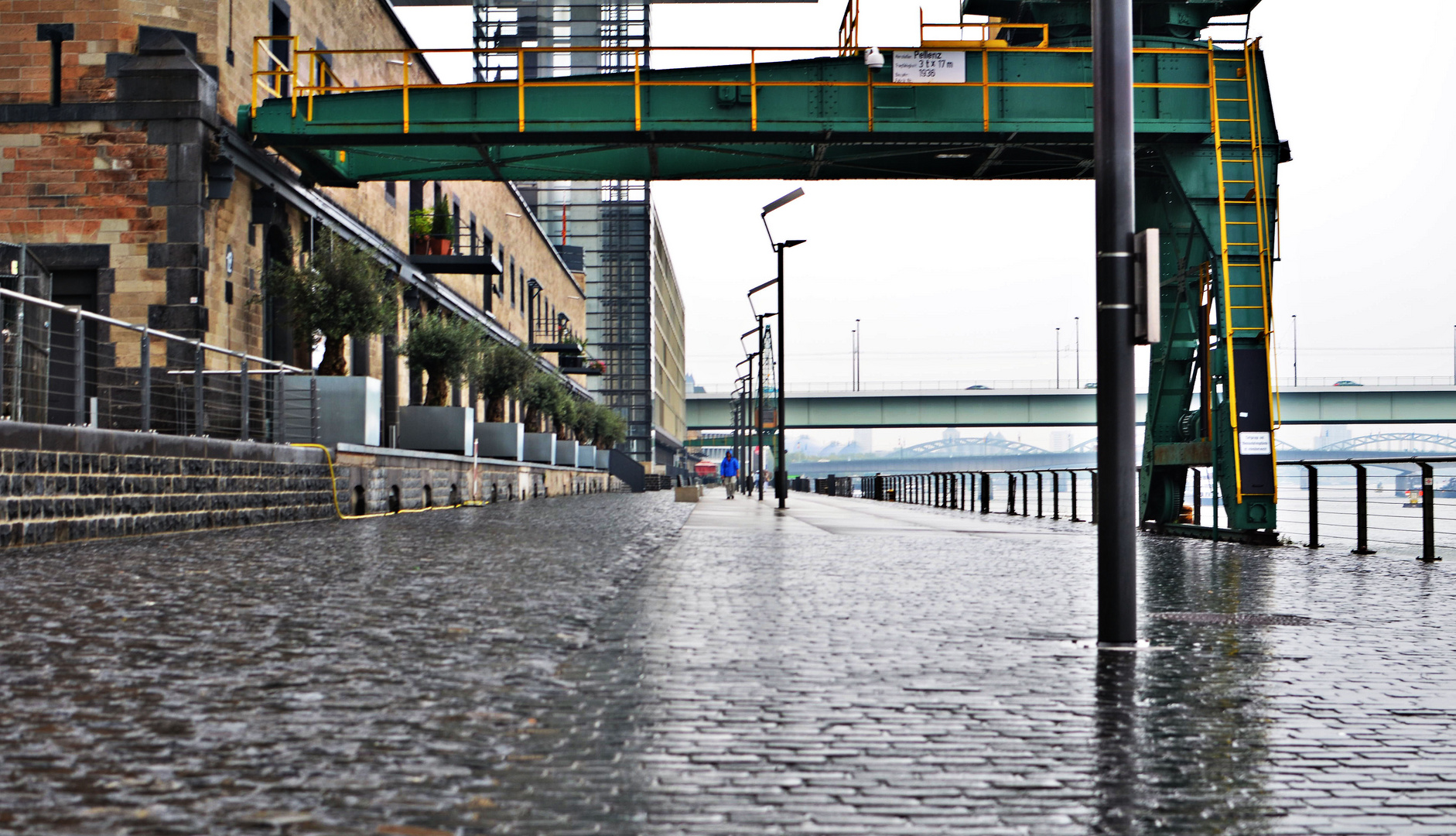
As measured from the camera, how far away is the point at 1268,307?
17.2 metres

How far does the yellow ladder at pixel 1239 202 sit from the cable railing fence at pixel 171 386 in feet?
40.7

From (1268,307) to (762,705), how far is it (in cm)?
1439

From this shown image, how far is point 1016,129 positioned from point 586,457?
41.4 metres

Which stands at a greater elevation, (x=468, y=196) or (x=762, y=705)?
(x=468, y=196)

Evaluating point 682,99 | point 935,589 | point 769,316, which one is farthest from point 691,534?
point 769,316

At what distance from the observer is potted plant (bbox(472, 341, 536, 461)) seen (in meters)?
36.9

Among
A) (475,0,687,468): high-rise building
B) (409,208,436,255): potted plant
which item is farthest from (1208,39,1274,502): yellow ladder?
(475,0,687,468): high-rise building

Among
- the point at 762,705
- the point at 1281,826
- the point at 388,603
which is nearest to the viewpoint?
the point at 1281,826

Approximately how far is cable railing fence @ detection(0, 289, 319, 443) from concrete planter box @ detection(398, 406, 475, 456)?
329 inches

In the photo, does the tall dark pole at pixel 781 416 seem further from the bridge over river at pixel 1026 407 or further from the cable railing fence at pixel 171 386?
the bridge over river at pixel 1026 407

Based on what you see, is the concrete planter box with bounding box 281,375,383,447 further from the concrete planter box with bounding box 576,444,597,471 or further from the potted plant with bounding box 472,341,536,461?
the concrete planter box with bounding box 576,444,597,471

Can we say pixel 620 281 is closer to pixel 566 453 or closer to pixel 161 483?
pixel 566 453

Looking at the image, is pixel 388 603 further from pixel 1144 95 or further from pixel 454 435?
pixel 454 435

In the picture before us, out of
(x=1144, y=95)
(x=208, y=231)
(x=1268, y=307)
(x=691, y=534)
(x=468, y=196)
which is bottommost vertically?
(x=691, y=534)
